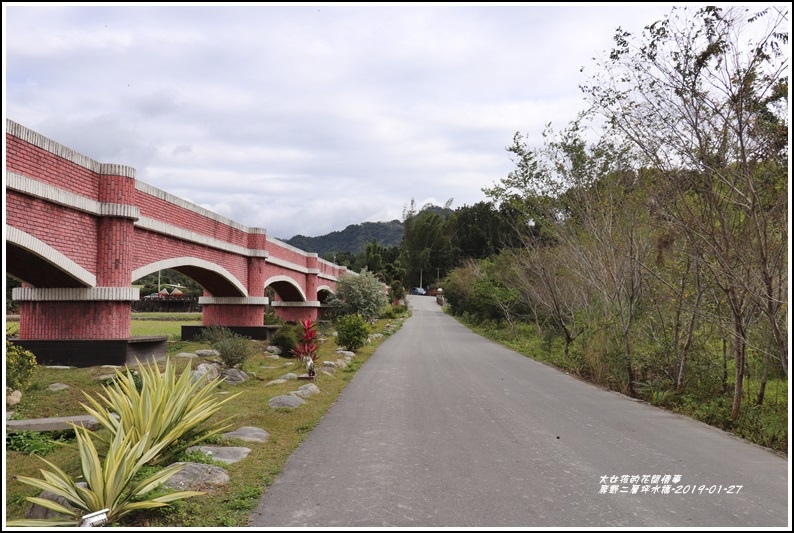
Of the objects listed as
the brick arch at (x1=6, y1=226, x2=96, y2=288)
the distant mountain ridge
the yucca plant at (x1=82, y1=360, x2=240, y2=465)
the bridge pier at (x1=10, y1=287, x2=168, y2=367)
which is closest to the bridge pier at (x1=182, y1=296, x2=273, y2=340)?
the bridge pier at (x1=10, y1=287, x2=168, y2=367)

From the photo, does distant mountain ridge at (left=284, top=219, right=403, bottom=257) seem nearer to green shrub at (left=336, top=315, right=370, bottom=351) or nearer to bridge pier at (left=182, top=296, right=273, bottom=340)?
bridge pier at (left=182, top=296, right=273, bottom=340)

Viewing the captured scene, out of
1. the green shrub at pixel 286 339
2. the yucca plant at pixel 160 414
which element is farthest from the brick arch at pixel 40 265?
the green shrub at pixel 286 339

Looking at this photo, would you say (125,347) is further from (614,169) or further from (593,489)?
(614,169)

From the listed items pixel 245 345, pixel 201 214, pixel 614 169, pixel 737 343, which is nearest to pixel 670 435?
pixel 737 343

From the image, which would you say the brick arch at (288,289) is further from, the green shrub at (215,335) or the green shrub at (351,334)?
the green shrub at (215,335)

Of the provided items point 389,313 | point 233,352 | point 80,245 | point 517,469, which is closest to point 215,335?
point 233,352

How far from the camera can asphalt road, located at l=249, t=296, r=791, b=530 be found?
196 inches

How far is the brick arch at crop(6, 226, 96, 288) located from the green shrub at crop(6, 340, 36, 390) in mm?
2132

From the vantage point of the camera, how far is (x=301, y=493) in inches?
219

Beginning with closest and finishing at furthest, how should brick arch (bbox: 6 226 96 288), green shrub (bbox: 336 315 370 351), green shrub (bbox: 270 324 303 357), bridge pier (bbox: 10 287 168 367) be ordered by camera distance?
brick arch (bbox: 6 226 96 288), bridge pier (bbox: 10 287 168 367), green shrub (bbox: 270 324 303 357), green shrub (bbox: 336 315 370 351)

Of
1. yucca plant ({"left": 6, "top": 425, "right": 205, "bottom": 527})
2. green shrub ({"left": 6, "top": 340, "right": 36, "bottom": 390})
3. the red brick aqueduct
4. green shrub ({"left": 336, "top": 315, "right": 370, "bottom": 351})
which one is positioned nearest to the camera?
yucca plant ({"left": 6, "top": 425, "right": 205, "bottom": 527})

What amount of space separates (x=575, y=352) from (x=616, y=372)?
14.5ft

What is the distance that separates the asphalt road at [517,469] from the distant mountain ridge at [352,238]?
14648 centimetres

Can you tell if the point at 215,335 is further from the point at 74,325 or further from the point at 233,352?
the point at 74,325
